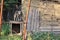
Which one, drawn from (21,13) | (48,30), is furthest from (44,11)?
(21,13)

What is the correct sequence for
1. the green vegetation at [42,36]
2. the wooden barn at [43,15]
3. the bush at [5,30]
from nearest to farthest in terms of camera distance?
the green vegetation at [42,36]
the wooden barn at [43,15]
the bush at [5,30]

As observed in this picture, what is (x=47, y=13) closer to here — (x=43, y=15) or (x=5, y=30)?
(x=43, y=15)

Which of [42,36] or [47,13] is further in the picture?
[47,13]

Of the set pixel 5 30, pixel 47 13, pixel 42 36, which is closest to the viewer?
pixel 42 36

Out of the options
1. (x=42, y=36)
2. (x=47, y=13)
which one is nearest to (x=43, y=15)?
(x=47, y=13)

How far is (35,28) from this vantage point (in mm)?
5477

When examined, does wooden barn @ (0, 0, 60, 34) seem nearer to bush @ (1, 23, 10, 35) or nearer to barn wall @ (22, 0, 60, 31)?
barn wall @ (22, 0, 60, 31)

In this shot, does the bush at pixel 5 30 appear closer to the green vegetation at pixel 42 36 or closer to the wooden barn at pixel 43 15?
the wooden barn at pixel 43 15

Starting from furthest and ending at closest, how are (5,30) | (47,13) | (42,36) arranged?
(5,30), (47,13), (42,36)

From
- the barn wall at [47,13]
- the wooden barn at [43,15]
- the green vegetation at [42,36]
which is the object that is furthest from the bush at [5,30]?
the green vegetation at [42,36]

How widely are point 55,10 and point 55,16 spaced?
0.50 feet

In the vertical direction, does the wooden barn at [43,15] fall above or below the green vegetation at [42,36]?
above

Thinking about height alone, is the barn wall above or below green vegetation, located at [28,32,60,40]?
above

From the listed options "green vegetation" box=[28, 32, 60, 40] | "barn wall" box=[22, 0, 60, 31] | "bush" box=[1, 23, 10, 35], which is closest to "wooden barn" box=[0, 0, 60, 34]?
"barn wall" box=[22, 0, 60, 31]
